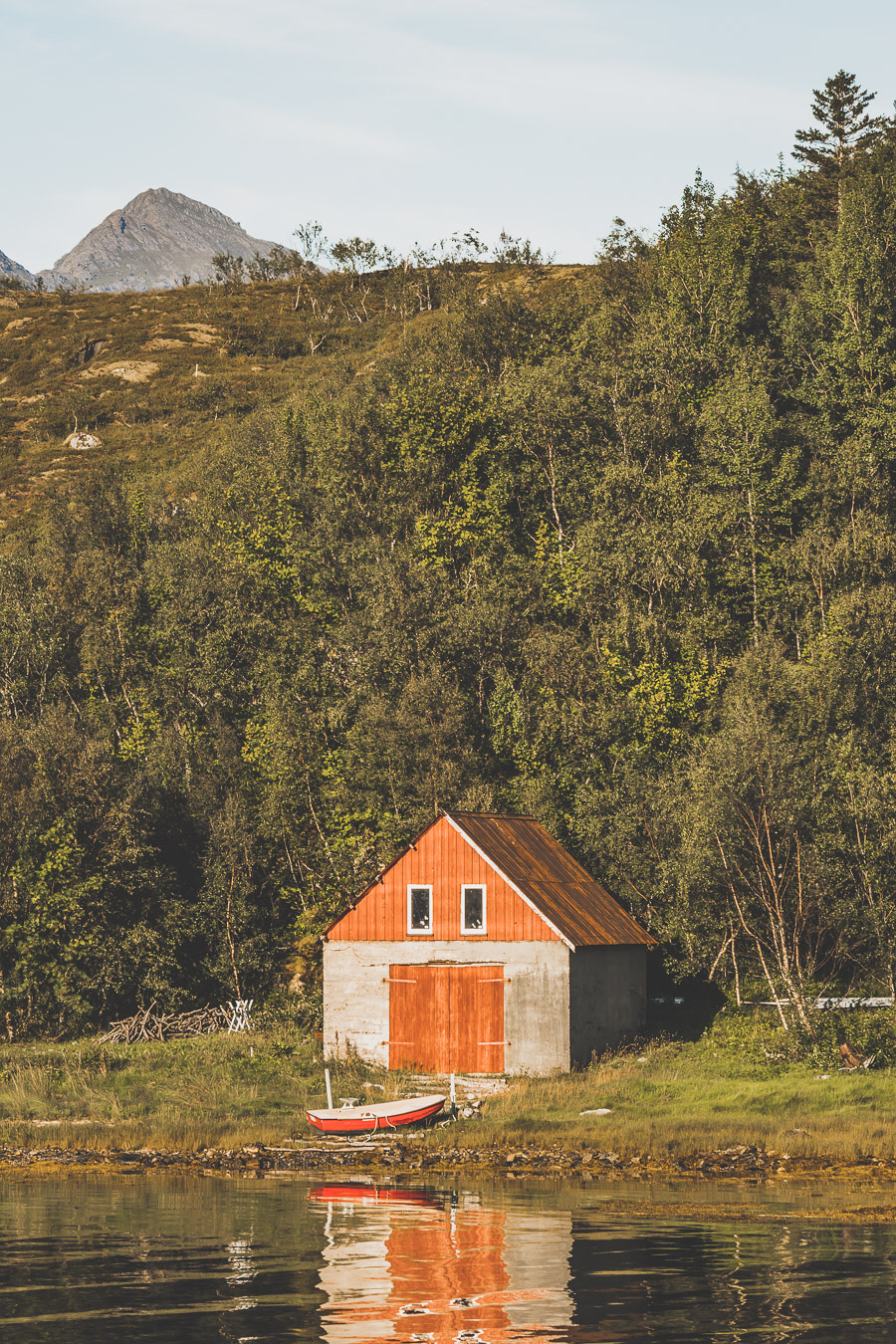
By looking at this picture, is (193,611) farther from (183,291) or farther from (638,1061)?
(183,291)

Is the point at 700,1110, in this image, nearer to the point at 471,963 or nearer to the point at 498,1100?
the point at 498,1100

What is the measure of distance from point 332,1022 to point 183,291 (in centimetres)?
14659

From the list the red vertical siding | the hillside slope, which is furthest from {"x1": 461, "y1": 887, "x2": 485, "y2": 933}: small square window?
the hillside slope

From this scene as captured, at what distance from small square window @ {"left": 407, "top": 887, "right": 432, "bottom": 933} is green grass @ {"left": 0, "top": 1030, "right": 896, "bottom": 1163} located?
4.51 metres

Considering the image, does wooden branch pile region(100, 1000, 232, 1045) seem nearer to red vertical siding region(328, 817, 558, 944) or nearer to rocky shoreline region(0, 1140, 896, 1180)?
red vertical siding region(328, 817, 558, 944)

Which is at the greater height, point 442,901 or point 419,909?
point 442,901

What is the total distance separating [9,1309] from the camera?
70.2ft

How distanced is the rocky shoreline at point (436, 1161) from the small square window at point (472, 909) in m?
9.61

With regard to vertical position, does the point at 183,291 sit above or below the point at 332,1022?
above

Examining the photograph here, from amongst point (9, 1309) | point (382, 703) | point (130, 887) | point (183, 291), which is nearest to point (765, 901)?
point (382, 703)

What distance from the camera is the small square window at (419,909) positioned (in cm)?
4619

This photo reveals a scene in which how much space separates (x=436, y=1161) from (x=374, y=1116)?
2578 millimetres

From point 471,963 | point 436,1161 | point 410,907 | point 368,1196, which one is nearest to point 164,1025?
point 410,907

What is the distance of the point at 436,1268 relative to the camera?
23.5 m
